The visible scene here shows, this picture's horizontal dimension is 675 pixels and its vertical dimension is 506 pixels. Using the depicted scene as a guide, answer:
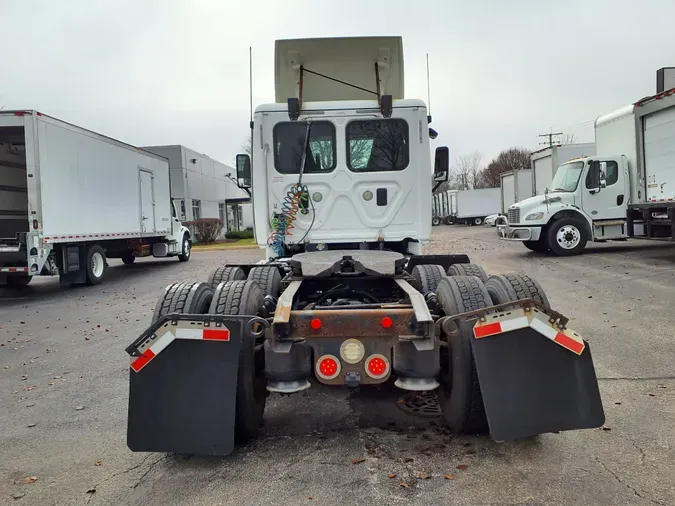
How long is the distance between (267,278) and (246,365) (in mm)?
1642

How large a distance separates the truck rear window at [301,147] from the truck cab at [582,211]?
1102 centimetres

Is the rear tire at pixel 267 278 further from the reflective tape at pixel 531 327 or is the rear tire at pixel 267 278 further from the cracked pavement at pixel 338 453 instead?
the reflective tape at pixel 531 327

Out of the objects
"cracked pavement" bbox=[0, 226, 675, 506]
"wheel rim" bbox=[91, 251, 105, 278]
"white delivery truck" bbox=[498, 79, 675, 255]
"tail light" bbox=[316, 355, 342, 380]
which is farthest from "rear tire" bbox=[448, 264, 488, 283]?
"white delivery truck" bbox=[498, 79, 675, 255]

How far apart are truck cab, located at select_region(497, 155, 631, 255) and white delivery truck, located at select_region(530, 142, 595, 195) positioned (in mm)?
3158

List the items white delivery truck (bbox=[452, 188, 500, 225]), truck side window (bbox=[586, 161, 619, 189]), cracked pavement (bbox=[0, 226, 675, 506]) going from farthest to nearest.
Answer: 1. white delivery truck (bbox=[452, 188, 500, 225])
2. truck side window (bbox=[586, 161, 619, 189])
3. cracked pavement (bbox=[0, 226, 675, 506])

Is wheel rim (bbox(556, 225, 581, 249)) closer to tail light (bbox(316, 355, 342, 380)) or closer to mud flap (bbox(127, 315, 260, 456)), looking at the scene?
tail light (bbox(316, 355, 342, 380))

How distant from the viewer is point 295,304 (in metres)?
4.31

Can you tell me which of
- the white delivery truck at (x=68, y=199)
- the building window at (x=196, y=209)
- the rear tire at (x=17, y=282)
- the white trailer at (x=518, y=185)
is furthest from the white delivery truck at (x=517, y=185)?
the rear tire at (x=17, y=282)

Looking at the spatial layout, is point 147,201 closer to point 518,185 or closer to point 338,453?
point 338,453

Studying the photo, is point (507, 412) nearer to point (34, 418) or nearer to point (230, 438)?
point (230, 438)

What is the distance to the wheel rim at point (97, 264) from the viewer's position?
1348 cm

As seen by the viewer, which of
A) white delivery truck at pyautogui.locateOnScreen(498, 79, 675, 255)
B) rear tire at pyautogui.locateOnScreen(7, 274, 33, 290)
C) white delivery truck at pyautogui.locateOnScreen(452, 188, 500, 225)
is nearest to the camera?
rear tire at pyautogui.locateOnScreen(7, 274, 33, 290)

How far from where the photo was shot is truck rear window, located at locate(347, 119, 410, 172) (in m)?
6.29

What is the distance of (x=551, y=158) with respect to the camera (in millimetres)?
19469
